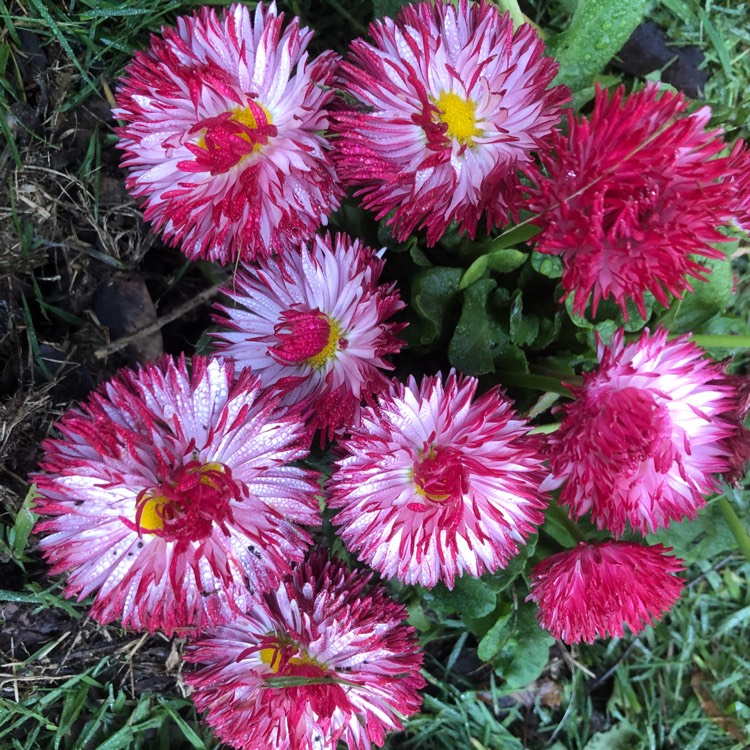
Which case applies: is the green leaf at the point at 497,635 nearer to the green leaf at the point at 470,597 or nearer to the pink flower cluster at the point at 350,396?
the green leaf at the point at 470,597

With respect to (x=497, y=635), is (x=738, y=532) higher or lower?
higher

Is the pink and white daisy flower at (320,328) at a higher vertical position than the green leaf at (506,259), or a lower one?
lower

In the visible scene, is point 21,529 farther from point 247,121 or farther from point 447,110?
point 447,110

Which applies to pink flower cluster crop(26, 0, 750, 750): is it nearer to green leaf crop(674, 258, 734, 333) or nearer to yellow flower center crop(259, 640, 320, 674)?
yellow flower center crop(259, 640, 320, 674)

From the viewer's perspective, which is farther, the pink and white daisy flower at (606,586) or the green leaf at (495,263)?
the green leaf at (495,263)

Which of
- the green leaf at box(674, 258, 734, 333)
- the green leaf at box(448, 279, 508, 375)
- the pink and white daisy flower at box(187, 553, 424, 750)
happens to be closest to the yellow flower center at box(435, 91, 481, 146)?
the green leaf at box(448, 279, 508, 375)

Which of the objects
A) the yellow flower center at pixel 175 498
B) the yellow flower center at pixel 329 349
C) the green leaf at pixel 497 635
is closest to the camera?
the yellow flower center at pixel 175 498

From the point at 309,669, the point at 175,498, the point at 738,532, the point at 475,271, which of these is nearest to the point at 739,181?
the point at 475,271

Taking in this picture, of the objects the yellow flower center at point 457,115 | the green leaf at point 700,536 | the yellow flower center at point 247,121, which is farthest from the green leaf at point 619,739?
the yellow flower center at point 247,121
